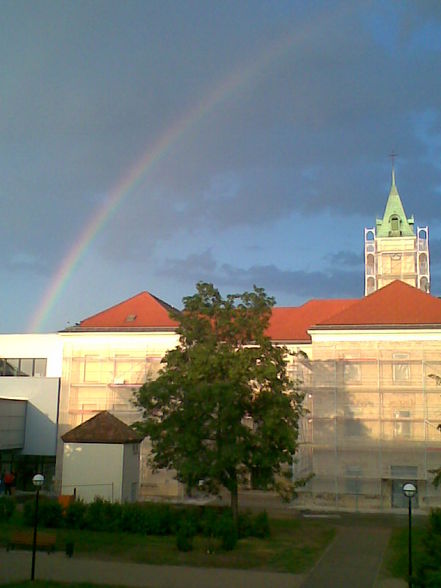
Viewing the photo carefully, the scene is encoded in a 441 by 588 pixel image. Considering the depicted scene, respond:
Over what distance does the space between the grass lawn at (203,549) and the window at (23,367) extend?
2410 centimetres

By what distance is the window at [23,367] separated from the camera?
1982 inches

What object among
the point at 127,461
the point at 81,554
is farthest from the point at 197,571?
the point at 127,461

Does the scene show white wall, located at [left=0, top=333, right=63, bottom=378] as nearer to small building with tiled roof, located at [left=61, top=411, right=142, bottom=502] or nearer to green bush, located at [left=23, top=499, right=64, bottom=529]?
small building with tiled roof, located at [left=61, top=411, right=142, bottom=502]

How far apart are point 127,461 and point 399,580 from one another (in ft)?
53.1

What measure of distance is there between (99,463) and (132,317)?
16624 millimetres

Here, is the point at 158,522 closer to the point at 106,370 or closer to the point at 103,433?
the point at 103,433

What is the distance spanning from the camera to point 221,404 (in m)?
Answer: 25.4

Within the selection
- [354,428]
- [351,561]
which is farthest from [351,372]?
[351,561]

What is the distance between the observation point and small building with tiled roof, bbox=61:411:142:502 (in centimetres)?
3180

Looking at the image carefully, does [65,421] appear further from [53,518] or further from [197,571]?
[197,571]

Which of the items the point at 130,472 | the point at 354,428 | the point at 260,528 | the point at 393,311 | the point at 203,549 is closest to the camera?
the point at 203,549

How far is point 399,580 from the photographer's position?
18.9 m

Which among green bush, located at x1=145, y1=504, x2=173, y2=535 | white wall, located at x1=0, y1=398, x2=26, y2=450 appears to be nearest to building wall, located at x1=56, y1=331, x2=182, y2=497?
white wall, located at x1=0, y1=398, x2=26, y2=450

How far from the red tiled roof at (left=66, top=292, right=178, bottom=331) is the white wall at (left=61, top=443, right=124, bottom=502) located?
47.8 ft
